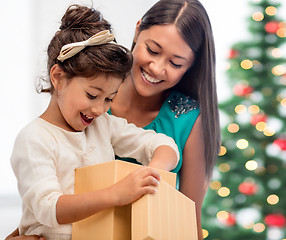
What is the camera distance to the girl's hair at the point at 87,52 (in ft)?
4.43

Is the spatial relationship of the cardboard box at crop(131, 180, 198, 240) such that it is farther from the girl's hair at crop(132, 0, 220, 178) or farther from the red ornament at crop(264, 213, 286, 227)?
the red ornament at crop(264, 213, 286, 227)

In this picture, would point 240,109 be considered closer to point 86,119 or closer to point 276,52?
point 276,52

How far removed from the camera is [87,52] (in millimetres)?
1373

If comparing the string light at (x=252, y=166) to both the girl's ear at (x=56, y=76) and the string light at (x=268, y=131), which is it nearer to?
the string light at (x=268, y=131)

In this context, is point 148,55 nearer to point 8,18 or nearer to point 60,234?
point 60,234

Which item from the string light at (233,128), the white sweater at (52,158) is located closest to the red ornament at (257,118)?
the string light at (233,128)

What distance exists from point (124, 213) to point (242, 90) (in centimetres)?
270

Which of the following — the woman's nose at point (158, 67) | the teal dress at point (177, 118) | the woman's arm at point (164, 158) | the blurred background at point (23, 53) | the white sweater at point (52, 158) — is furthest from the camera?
the blurred background at point (23, 53)

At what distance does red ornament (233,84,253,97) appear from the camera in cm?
374

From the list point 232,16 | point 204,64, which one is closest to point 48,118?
point 204,64

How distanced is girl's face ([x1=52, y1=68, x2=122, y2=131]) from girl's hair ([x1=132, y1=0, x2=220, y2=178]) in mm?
561

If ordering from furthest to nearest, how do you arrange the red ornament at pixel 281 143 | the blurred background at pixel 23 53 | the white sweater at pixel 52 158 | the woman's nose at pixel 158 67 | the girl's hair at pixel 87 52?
the blurred background at pixel 23 53, the red ornament at pixel 281 143, the woman's nose at pixel 158 67, the girl's hair at pixel 87 52, the white sweater at pixel 52 158

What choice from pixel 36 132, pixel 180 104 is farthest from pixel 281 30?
pixel 36 132

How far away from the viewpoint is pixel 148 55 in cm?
182
